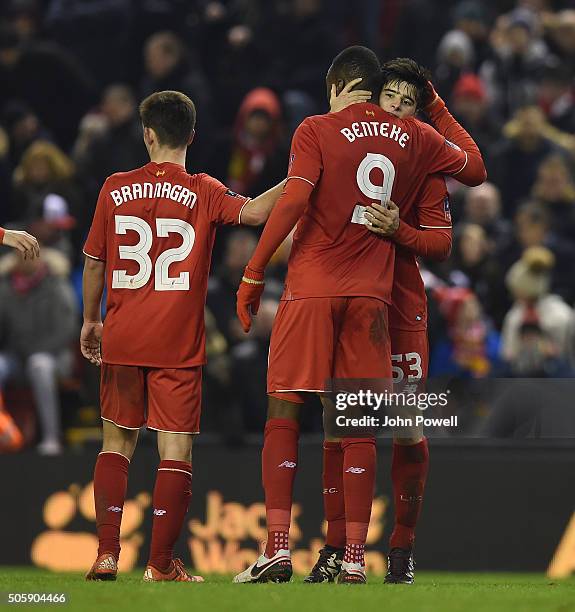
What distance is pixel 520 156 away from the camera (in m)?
14.2

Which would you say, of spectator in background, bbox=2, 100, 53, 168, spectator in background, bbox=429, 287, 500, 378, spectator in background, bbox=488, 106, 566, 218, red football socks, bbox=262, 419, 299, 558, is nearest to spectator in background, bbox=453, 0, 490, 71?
spectator in background, bbox=488, 106, 566, 218

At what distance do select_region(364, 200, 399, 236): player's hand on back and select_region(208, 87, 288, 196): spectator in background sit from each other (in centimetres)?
612

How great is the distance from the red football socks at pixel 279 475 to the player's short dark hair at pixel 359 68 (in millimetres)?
1569

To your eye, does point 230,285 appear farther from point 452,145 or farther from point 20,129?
point 452,145

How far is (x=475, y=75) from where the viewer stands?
15523 mm

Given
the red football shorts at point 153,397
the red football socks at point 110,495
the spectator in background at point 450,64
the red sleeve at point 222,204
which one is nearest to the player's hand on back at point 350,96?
the red sleeve at point 222,204

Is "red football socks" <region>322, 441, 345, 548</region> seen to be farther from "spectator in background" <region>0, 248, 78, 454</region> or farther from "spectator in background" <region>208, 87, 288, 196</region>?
"spectator in background" <region>208, 87, 288, 196</region>

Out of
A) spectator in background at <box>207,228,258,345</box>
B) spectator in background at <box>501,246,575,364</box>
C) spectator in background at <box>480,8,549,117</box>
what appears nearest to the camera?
spectator in background at <box>501,246,575,364</box>

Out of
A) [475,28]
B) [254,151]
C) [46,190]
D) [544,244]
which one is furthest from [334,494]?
[475,28]

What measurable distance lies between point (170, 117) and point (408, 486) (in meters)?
2.03

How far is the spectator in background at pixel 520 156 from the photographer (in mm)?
14117

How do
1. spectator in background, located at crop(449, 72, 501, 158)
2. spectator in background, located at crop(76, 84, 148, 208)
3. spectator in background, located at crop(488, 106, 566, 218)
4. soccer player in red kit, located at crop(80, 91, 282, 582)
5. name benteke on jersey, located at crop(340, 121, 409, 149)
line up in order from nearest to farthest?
name benteke on jersey, located at crop(340, 121, 409, 149) → soccer player in red kit, located at crop(80, 91, 282, 582) → spectator in background, located at crop(76, 84, 148, 208) → spectator in background, located at crop(488, 106, 566, 218) → spectator in background, located at crop(449, 72, 501, 158)

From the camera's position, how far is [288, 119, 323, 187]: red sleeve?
7160 mm

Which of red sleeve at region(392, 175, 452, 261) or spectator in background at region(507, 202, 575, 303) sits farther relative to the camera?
spectator in background at region(507, 202, 575, 303)
